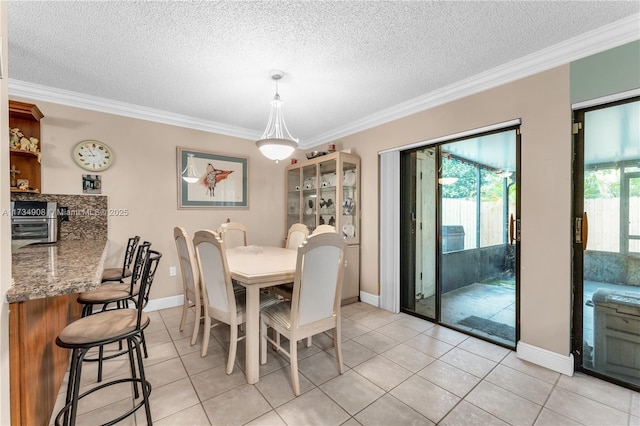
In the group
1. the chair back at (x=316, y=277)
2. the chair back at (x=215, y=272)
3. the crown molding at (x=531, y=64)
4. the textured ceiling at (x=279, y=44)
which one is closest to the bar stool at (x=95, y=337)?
the chair back at (x=215, y=272)

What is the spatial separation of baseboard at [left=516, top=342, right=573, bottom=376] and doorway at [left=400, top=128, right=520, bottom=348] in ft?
0.50

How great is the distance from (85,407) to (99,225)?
1.98 m

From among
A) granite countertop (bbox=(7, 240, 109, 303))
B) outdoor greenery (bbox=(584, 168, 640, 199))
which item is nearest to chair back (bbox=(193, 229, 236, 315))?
granite countertop (bbox=(7, 240, 109, 303))

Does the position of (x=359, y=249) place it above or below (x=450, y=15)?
below

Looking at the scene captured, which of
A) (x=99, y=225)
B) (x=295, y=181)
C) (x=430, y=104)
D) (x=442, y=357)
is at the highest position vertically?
(x=430, y=104)

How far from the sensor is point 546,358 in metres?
2.07

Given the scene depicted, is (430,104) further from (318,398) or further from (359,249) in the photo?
(318,398)

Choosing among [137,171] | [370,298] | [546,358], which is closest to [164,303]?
[137,171]

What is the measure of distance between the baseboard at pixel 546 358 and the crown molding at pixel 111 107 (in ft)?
13.1

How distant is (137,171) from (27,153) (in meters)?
0.90

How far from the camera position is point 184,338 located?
99.7 inches

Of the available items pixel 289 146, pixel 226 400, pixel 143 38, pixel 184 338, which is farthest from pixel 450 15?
pixel 184 338

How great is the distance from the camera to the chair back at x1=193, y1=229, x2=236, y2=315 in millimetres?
1936

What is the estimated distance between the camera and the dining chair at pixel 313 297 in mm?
1766
